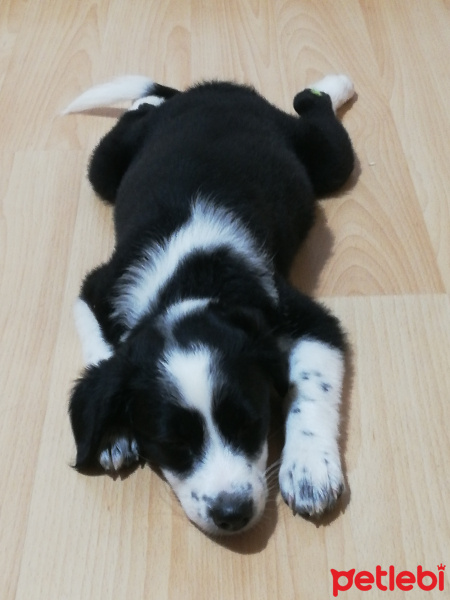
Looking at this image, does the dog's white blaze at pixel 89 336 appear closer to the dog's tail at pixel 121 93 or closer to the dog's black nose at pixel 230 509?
the dog's black nose at pixel 230 509

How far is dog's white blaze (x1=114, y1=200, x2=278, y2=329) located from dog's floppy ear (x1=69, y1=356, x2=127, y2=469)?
0.84 feet

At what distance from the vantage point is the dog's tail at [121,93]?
2648 mm

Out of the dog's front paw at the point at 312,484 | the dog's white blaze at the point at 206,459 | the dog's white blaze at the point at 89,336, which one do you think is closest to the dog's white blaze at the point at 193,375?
the dog's white blaze at the point at 206,459

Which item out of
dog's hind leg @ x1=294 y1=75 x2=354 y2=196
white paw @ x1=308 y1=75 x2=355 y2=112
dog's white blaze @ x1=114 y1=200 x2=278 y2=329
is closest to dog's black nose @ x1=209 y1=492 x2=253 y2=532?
dog's white blaze @ x1=114 y1=200 x2=278 y2=329

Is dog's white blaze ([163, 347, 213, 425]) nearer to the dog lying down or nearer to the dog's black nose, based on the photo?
the dog lying down

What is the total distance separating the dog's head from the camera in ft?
4.58

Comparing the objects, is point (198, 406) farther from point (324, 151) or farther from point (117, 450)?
point (324, 151)

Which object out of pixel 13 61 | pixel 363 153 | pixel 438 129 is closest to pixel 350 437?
pixel 363 153

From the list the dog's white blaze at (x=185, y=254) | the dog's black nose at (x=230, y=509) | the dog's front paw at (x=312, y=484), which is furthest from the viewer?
the dog's white blaze at (x=185, y=254)

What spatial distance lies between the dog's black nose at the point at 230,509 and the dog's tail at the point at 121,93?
67.8 inches

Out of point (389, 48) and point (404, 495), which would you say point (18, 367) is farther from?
point (389, 48)

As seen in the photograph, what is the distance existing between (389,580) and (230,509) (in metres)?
0.38

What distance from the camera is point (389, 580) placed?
145 cm

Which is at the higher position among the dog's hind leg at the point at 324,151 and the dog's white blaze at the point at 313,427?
the dog's hind leg at the point at 324,151
